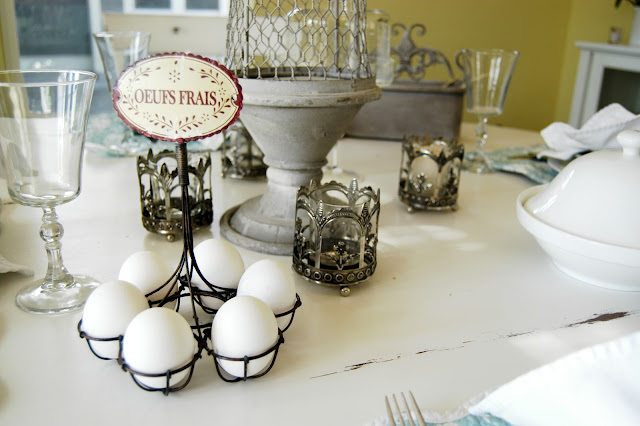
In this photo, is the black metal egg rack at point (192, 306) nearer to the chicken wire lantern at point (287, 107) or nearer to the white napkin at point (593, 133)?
the chicken wire lantern at point (287, 107)

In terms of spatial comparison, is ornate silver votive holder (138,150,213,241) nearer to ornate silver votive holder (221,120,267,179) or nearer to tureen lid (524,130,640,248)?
ornate silver votive holder (221,120,267,179)

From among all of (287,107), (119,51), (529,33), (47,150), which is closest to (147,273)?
(47,150)

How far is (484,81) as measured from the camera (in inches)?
46.5

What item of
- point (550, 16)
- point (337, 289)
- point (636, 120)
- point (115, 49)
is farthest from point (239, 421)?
point (550, 16)

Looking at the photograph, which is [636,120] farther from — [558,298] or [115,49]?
[115,49]

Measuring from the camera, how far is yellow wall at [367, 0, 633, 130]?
2.28m

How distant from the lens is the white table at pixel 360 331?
0.49m

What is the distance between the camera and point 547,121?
2.69 m

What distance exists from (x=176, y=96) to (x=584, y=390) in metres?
0.40

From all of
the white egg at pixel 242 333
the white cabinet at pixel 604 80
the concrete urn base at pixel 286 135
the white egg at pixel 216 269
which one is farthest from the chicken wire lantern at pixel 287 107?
the white cabinet at pixel 604 80

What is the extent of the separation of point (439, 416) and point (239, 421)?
6.4 inches

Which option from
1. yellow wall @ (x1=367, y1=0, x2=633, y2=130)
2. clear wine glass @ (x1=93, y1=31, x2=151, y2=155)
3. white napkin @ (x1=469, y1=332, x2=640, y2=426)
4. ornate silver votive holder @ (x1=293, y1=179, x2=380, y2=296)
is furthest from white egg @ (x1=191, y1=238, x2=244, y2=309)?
yellow wall @ (x1=367, y1=0, x2=633, y2=130)

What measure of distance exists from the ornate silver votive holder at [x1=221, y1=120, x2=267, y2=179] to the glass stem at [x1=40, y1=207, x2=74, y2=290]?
1.60 ft

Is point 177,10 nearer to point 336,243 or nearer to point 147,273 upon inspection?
point 336,243
